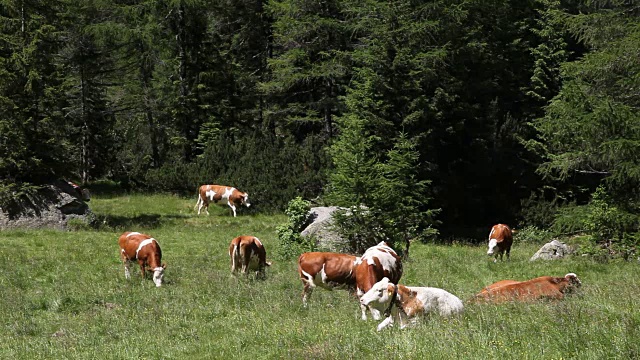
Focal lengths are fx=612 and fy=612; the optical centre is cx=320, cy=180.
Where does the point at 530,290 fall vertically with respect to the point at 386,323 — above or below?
below

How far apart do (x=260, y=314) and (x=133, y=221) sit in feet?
53.0

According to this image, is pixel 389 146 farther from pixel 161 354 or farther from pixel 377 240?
pixel 161 354

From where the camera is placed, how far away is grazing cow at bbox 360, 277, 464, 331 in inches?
341

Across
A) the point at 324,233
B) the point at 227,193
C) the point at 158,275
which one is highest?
the point at 158,275

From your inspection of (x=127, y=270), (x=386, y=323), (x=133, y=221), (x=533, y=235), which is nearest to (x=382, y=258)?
(x=386, y=323)

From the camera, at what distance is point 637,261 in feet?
53.3

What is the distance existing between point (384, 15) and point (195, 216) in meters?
12.5

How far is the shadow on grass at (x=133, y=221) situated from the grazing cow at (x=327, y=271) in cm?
1303

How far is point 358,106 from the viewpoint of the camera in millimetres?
26844

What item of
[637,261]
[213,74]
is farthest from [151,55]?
[637,261]

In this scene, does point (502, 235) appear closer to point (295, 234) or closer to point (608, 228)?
point (608, 228)

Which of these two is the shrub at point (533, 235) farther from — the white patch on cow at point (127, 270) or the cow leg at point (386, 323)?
the cow leg at point (386, 323)

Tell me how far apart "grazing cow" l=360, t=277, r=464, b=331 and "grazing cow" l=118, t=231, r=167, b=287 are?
623 centimetres

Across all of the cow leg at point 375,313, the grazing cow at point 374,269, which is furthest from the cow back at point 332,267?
the cow leg at point 375,313
